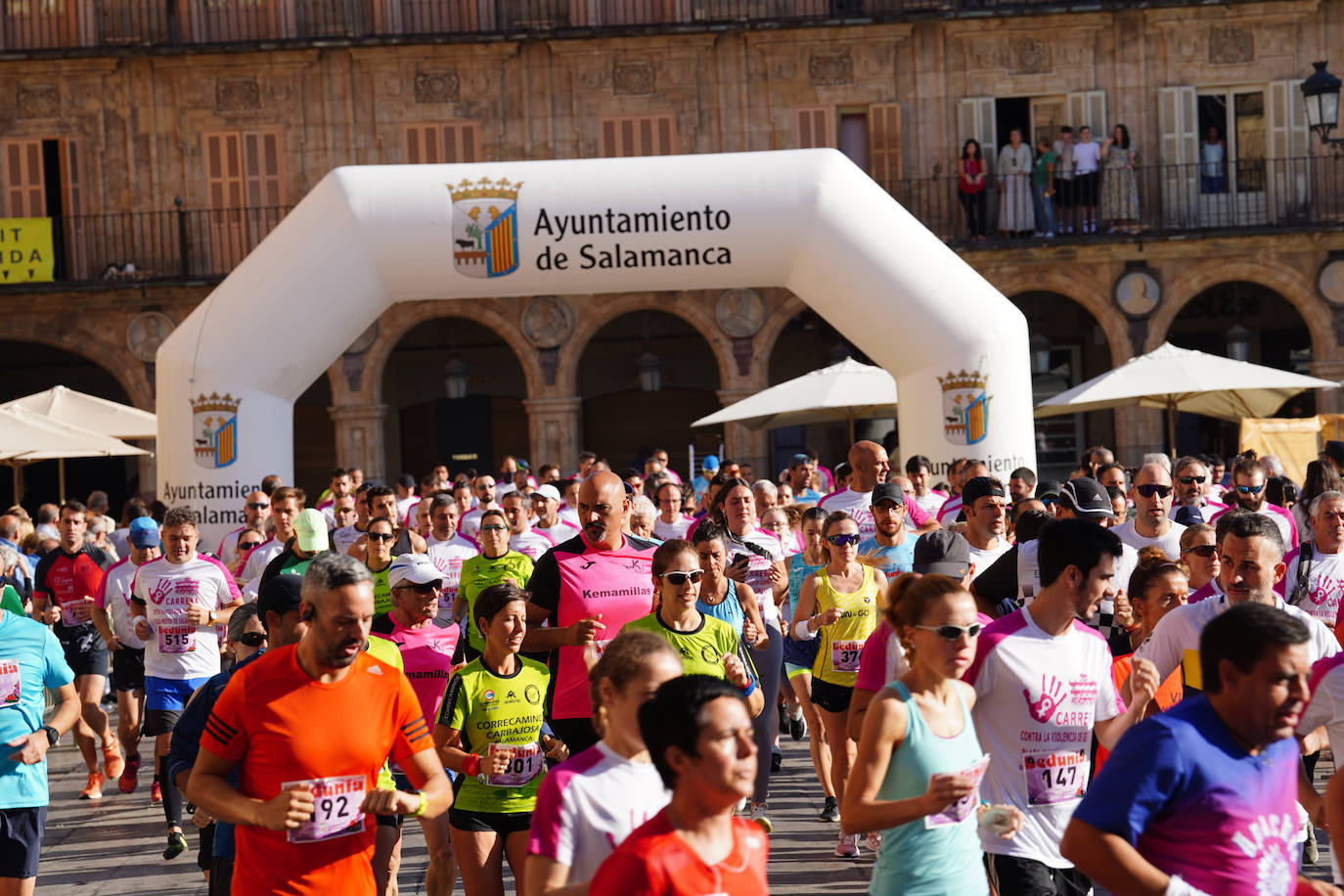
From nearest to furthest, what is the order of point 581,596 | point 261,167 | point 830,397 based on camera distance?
1. point 581,596
2. point 830,397
3. point 261,167

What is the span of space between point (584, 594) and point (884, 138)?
18.2 m

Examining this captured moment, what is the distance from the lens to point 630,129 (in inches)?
930

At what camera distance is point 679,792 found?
3164 mm

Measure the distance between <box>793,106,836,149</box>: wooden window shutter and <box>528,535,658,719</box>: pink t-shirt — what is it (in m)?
17.8

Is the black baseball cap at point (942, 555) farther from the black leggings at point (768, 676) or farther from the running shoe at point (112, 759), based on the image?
the running shoe at point (112, 759)

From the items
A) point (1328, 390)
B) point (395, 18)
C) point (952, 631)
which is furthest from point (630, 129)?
point (952, 631)

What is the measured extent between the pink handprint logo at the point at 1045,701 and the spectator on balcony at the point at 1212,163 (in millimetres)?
20145

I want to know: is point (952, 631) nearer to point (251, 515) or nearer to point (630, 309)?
point (251, 515)

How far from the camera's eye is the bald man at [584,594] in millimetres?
6289

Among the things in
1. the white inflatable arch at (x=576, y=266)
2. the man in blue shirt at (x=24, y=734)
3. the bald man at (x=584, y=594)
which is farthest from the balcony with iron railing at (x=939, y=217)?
the man in blue shirt at (x=24, y=734)

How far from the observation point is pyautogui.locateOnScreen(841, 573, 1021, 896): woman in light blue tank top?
4098 millimetres

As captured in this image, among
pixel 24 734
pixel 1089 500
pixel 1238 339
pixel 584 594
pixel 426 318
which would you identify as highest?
pixel 426 318

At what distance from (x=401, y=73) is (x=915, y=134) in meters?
7.54

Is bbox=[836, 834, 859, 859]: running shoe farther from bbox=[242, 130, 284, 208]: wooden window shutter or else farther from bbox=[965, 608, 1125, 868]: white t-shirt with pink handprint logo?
bbox=[242, 130, 284, 208]: wooden window shutter
